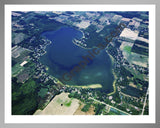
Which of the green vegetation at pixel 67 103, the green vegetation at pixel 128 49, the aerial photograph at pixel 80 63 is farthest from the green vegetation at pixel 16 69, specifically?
the green vegetation at pixel 128 49

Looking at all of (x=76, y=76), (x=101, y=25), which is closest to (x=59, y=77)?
(x=76, y=76)

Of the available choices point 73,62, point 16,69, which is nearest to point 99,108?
point 73,62

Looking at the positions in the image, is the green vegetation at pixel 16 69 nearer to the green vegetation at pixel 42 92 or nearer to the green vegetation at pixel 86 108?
the green vegetation at pixel 42 92

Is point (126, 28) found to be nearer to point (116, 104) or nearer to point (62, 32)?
point (62, 32)

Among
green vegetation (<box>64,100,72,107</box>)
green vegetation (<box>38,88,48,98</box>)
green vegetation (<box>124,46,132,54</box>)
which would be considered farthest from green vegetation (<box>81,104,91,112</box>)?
green vegetation (<box>124,46,132,54</box>)

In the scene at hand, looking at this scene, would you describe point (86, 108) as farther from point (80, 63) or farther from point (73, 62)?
point (73, 62)

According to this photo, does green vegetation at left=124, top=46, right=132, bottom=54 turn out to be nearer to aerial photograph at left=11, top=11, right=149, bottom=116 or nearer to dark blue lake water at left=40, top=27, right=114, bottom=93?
aerial photograph at left=11, top=11, right=149, bottom=116

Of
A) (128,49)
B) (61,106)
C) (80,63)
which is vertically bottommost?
(61,106)

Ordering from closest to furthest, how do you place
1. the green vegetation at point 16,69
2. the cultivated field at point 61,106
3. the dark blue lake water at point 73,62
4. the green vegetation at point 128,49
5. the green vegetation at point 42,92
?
the cultivated field at point 61,106 < the green vegetation at point 42,92 < the green vegetation at point 16,69 < the dark blue lake water at point 73,62 < the green vegetation at point 128,49
